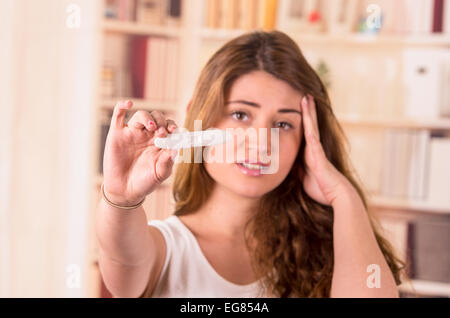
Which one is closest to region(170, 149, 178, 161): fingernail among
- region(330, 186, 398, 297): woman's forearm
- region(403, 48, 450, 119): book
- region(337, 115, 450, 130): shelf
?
region(330, 186, 398, 297): woman's forearm

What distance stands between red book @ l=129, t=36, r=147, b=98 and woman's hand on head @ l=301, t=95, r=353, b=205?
0.84 meters

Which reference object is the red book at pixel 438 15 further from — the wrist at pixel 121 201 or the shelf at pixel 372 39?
the wrist at pixel 121 201

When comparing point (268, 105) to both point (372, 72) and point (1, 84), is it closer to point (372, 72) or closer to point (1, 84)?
point (1, 84)

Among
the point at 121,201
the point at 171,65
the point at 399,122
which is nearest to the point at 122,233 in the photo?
the point at 121,201

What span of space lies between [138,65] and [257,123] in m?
0.93

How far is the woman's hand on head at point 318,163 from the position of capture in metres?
0.78

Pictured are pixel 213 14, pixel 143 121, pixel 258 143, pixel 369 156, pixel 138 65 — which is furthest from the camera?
pixel 369 156

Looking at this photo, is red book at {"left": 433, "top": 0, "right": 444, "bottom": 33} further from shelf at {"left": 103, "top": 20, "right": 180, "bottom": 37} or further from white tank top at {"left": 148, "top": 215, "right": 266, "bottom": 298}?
white tank top at {"left": 148, "top": 215, "right": 266, "bottom": 298}

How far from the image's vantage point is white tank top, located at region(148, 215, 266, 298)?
79 centimetres

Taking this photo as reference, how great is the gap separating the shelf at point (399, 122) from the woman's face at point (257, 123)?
0.86 metres

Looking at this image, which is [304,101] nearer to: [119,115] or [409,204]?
[119,115]

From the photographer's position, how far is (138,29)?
155cm
